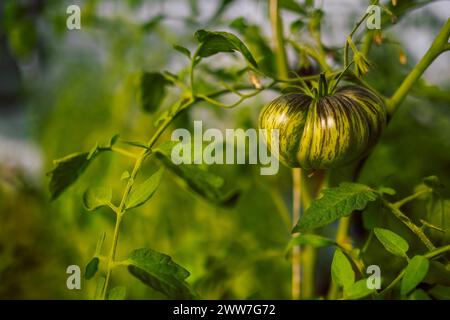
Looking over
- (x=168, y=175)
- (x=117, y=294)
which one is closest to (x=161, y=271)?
(x=117, y=294)

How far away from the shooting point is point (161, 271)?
29cm

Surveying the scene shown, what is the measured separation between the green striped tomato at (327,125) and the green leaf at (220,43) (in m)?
0.03

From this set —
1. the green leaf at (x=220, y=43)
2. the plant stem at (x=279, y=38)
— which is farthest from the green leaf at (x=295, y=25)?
the green leaf at (x=220, y=43)

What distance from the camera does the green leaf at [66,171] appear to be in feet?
1.10

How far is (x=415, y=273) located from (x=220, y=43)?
0.15 m

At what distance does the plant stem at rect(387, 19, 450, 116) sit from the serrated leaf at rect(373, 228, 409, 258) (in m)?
0.08

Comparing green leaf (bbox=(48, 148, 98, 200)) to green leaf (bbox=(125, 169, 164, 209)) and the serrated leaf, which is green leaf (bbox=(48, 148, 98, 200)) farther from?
the serrated leaf

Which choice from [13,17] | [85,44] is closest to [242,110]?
[13,17]

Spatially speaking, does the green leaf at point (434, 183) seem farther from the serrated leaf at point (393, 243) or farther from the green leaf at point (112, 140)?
the green leaf at point (112, 140)

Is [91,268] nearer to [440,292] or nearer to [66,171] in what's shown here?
[66,171]

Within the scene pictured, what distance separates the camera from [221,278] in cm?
48

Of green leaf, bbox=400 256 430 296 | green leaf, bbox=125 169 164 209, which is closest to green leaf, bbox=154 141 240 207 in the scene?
green leaf, bbox=125 169 164 209

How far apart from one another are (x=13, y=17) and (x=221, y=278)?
39cm
